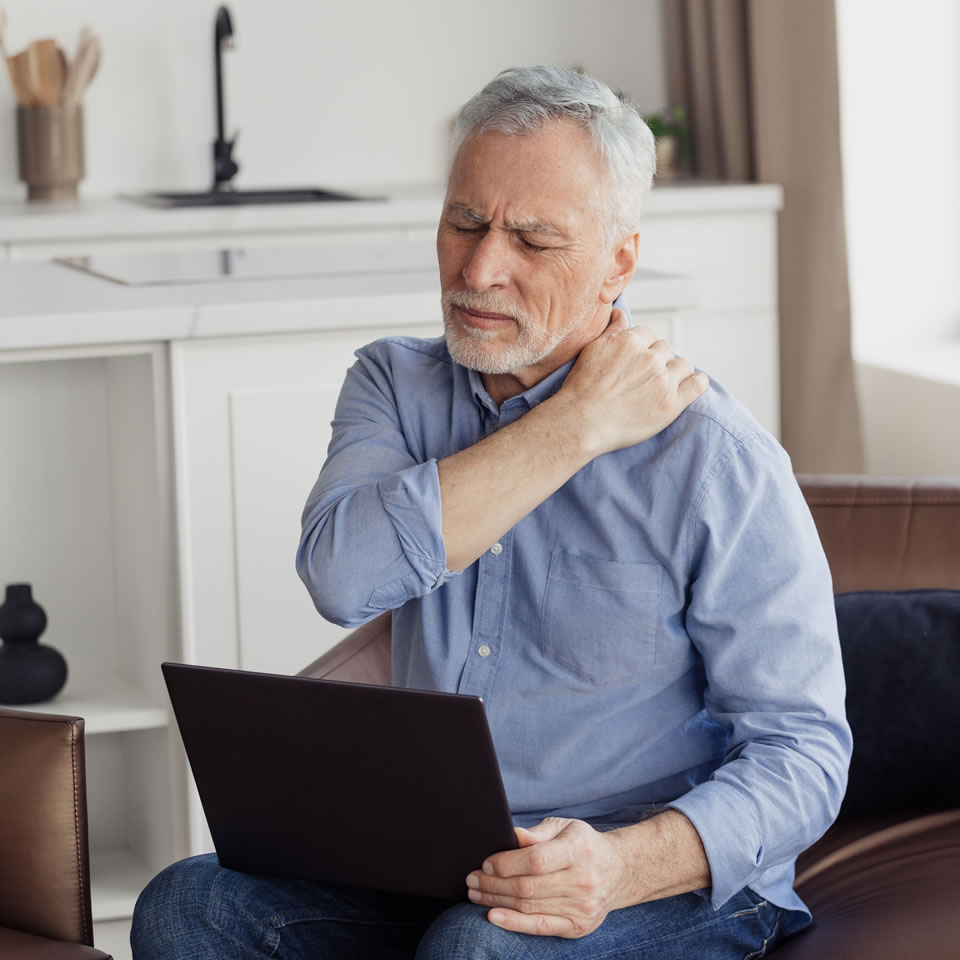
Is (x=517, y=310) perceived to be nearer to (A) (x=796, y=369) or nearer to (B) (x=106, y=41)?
(A) (x=796, y=369)

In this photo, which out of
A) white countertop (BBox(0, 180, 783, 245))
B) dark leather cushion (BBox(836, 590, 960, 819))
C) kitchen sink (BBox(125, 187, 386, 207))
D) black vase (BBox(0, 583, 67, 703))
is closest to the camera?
dark leather cushion (BBox(836, 590, 960, 819))

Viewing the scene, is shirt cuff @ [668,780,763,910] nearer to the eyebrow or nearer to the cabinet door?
the eyebrow

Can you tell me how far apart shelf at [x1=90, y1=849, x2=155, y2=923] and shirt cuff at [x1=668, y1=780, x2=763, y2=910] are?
107cm

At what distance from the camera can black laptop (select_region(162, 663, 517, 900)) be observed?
118 centimetres

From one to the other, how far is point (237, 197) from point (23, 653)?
2.09 metres

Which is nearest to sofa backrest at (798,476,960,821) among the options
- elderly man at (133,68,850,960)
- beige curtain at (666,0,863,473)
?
elderly man at (133,68,850,960)

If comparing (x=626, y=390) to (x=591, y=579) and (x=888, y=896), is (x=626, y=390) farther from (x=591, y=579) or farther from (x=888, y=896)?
(x=888, y=896)

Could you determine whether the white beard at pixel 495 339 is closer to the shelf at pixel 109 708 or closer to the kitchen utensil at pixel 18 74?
the shelf at pixel 109 708

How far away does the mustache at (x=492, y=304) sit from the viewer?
1.37 m

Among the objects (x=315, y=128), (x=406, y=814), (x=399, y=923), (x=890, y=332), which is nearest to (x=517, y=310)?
(x=406, y=814)

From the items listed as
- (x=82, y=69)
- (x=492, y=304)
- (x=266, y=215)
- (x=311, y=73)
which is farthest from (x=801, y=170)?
(x=492, y=304)

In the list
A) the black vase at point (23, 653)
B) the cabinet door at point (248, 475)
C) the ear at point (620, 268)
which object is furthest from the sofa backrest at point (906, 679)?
the black vase at point (23, 653)

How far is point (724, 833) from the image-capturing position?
1.25 m

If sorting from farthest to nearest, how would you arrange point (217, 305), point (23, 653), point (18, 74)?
point (18, 74) < point (23, 653) < point (217, 305)
